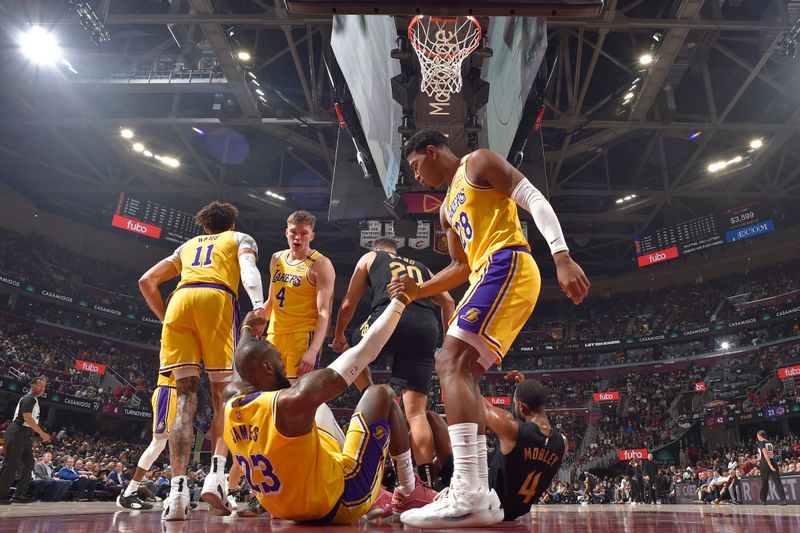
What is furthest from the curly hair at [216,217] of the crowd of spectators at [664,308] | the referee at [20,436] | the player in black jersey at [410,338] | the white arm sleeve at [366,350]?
the crowd of spectators at [664,308]

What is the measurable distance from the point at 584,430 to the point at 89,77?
25.0 meters

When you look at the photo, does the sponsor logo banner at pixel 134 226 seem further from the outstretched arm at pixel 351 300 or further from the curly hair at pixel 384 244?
the outstretched arm at pixel 351 300

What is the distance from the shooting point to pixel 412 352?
425 cm

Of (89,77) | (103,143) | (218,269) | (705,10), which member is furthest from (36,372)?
(705,10)

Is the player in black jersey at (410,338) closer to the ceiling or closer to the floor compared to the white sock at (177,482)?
closer to the ceiling

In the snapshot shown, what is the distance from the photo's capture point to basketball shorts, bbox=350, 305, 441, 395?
4196 millimetres

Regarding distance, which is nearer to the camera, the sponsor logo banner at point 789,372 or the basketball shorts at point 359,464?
the basketball shorts at point 359,464

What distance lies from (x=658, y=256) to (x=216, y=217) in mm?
21879

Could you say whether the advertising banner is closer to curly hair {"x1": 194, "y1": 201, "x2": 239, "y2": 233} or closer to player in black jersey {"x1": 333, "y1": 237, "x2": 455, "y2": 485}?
player in black jersey {"x1": 333, "y1": 237, "x2": 455, "y2": 485}

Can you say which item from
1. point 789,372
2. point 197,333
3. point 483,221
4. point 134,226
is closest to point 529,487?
point 483,221

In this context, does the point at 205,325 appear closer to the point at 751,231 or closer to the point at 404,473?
the point at 404,473

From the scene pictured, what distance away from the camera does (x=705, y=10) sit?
13.1 m

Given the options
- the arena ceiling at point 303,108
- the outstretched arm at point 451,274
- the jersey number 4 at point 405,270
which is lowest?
the outstretched arm at point 451,274

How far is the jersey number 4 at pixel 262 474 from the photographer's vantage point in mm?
2338
